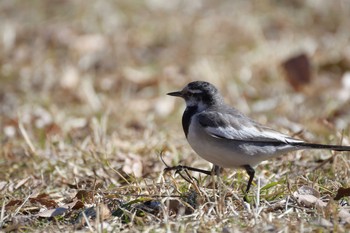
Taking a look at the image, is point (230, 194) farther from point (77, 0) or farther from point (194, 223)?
point (77, 0)

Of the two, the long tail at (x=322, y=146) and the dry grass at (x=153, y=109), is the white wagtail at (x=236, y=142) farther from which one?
the dry grass at (x=153, y=109)

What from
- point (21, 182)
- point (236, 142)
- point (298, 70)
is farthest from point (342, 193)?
point (298, 70)

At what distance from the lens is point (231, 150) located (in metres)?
4.70

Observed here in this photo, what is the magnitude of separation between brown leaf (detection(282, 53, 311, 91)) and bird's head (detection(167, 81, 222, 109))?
3.48 meters

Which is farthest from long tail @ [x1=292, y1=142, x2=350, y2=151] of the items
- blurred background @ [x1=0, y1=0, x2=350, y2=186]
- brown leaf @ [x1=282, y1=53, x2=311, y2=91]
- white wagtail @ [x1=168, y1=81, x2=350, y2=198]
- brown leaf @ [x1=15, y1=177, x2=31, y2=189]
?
brown leaf @ [x1=282, y1=53, x2=311, y2=91]

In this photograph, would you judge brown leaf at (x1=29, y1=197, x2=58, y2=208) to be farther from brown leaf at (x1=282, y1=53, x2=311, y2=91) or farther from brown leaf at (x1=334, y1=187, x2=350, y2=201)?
brown leaf at (x1=282, y1=53, x2=311, y2=91)

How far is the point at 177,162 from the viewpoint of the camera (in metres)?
5.84

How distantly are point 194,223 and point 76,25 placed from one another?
7.27 m

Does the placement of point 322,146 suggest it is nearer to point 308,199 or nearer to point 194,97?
point 308,199

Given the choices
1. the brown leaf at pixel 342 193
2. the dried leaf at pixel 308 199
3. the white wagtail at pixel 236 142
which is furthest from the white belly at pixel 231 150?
the brown leaf at pixel 342 193

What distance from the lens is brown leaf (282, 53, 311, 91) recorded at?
852 centimetres

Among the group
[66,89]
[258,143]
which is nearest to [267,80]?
[66,89]

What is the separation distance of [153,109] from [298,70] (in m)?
1.83

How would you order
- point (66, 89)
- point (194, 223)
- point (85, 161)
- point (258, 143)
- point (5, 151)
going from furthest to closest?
Result: point (66, 89)
point (5, 151)
point (85, 161)
point (258, 143)
point (194, 223)
